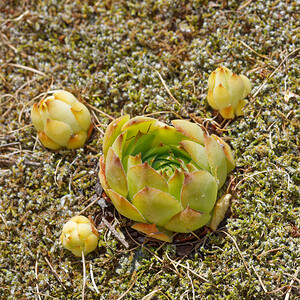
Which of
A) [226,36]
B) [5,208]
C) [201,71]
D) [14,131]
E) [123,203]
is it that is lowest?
[5,208]

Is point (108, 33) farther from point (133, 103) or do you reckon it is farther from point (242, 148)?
point (242, 148)

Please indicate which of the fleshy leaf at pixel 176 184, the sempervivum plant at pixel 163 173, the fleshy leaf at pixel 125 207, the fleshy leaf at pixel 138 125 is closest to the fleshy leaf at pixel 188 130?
the sempervivum plant at pixel 163 173

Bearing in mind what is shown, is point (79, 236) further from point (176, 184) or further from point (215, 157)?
point (215, 157)

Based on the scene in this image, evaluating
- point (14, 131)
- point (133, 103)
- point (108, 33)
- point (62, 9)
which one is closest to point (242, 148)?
point (133, 103)

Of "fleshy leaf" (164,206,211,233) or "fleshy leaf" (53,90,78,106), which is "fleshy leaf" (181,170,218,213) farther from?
"fleshy leaf" (53,90,78,106)

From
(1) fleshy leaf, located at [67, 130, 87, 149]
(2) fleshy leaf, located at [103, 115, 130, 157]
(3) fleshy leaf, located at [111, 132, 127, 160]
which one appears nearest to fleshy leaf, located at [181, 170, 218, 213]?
(3) fleshy leaf, located at [111, 132, 127, 160]

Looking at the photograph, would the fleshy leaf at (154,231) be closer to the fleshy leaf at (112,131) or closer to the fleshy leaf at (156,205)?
the fleshy leaf at (156,205)
